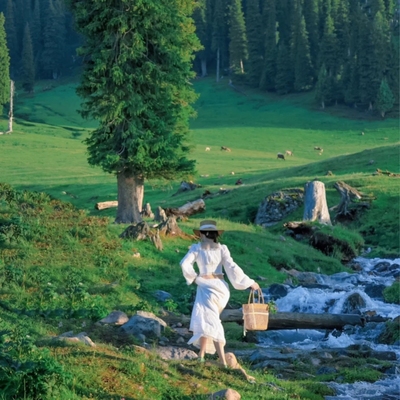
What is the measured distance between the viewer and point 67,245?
22.2m

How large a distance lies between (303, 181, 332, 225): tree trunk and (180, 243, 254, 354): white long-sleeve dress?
23.2m

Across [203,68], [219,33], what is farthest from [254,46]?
[203,68]

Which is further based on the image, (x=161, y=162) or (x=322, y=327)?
(x=161, y=162)

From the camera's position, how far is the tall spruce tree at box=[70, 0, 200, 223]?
31453mm

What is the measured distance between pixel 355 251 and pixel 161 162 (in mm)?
8264

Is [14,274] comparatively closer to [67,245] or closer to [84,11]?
[67,245]

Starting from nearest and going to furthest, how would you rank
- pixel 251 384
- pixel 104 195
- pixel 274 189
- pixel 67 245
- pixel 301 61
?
pixel 251 384, pixel 67 245, pixel 274 189, pixel 104 195, pixel 301 61

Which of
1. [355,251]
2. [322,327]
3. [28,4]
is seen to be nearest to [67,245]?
[322,327]

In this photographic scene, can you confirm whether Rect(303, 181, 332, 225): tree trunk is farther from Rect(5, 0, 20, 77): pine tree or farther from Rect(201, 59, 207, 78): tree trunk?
Rect(5, 0, 20, 77): pine tree

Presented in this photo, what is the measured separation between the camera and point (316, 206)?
36688 mm

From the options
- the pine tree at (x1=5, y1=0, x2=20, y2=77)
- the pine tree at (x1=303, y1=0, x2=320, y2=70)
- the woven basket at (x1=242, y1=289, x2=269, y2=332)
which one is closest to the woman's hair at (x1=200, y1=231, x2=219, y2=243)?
the woven basket at (x1=242, y1=289, x2=269, y2=332)

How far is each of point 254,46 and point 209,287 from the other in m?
122

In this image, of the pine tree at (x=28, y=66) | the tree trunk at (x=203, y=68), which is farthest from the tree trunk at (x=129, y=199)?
the tree trunk at (x=203, y=68)

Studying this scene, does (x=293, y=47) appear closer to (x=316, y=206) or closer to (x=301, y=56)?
(x=301, y=56)
